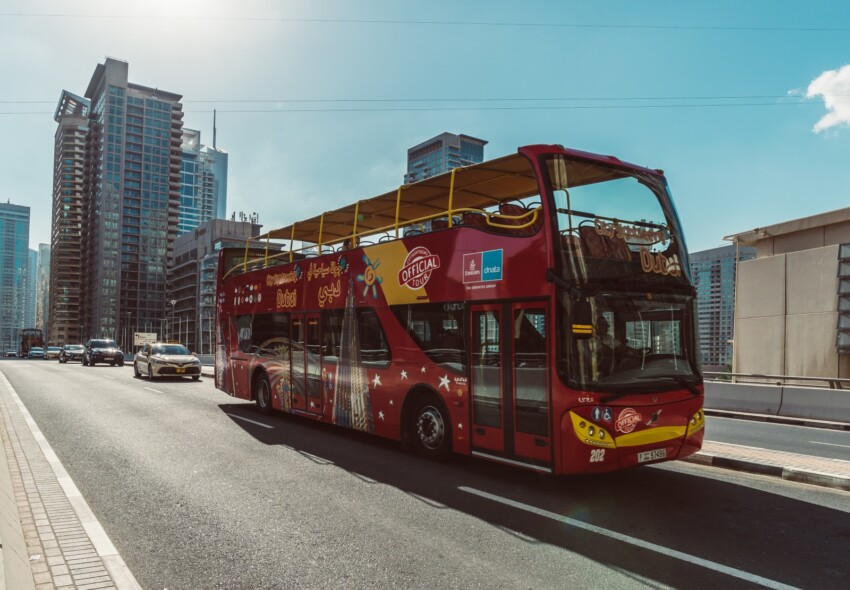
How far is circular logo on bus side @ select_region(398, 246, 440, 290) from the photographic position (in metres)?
8.30

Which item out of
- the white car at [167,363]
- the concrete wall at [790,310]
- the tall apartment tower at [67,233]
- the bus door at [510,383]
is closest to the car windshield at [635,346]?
the bus door at [510,383]

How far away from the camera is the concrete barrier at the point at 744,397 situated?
15.9m

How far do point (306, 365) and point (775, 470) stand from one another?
8096 mm

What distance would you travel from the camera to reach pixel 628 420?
6.36 m


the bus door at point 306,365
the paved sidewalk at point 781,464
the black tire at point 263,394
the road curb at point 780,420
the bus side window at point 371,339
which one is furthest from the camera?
the road curb at point 780,420

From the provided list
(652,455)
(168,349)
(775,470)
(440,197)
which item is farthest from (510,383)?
(168,349)

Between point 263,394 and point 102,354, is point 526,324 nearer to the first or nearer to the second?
point 263,394

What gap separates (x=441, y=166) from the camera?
173250mm

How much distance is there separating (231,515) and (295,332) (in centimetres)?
638

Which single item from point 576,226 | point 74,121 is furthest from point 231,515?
point 74,121

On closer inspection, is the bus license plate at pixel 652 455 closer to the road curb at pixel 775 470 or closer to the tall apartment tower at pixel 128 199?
the road curb at pixel 775 470

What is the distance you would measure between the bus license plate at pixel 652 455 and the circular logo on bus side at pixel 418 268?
3604 mm

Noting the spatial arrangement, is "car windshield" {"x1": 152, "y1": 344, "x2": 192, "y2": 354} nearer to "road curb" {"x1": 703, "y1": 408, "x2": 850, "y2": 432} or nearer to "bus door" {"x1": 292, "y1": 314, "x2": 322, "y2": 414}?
"bus door" {"x1": 292, "y1": 314, "x2": 322, "y2": 414}

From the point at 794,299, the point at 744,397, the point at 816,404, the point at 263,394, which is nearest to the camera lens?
the point at 263,394
